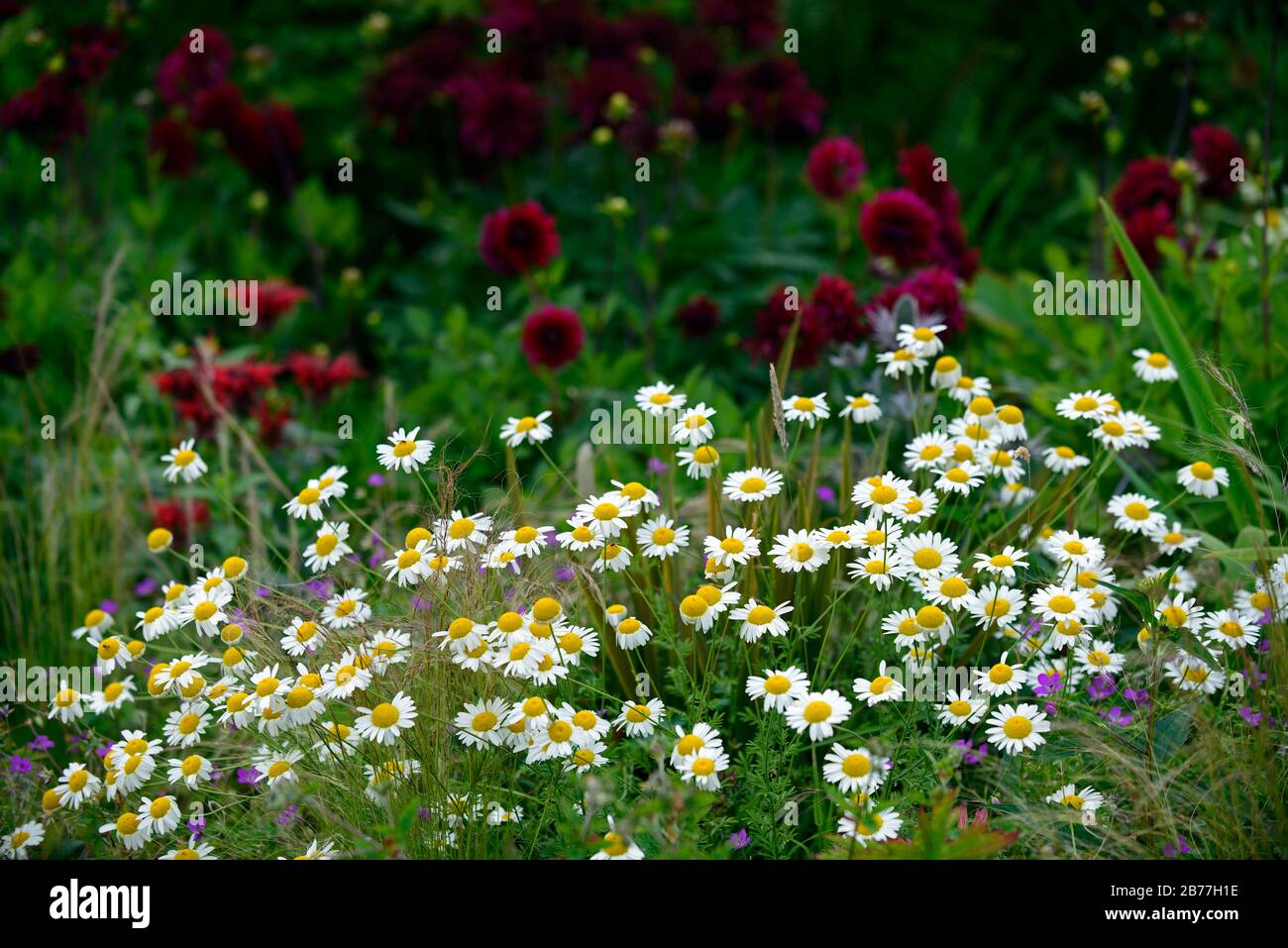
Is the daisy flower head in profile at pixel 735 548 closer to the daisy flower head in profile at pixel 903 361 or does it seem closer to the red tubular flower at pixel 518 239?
the daisy flower head in profile at pixel 903 361

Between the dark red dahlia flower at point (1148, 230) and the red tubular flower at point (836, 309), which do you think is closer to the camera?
the red tubular flower at point (836, 309)

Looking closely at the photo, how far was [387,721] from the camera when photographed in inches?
79.8

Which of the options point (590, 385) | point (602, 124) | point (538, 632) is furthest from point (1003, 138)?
point (538, 632)

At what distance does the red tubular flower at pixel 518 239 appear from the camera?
12.4ft

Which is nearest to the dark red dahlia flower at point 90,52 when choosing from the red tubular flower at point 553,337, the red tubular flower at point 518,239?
the red tubular flower at point 518,239

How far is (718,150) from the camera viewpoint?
5637 mm

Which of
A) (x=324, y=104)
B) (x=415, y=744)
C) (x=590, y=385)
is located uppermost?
(x=324, y=104)

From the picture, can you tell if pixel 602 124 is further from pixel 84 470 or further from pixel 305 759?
pixel 305 759

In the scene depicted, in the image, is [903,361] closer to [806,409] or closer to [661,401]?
[806,409]

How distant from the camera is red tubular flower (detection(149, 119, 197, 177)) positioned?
16.2ft

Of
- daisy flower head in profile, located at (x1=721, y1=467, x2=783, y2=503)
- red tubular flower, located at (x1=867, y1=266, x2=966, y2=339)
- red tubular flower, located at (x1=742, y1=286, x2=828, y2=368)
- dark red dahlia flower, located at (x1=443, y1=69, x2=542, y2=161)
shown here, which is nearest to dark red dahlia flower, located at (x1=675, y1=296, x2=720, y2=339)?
red tubular flower, located at (x1=742, y1=286, x2=828, y2=368)

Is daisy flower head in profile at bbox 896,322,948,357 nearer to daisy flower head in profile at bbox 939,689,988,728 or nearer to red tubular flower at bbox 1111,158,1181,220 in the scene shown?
daisy flower head in profile at bbox 939,689,988,728

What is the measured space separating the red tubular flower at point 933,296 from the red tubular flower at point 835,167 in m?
0.97
